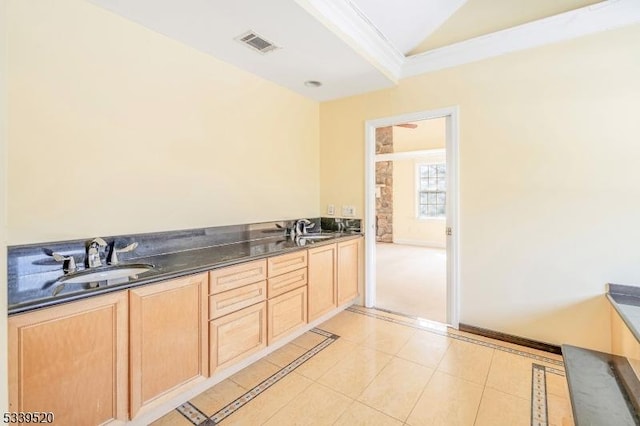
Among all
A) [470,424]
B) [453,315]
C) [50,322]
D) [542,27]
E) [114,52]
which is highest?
[542,27]

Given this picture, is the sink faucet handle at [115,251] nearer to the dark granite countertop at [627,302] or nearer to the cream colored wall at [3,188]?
the cream colored wall at [3,188]

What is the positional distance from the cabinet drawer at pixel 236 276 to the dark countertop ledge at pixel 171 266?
39mm

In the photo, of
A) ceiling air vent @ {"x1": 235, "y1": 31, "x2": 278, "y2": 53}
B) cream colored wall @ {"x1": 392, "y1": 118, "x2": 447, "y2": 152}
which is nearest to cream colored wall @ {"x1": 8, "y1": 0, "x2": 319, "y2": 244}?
ceiling air vent @ {"x1": 235, "y1": 31, "x2": 278, "y2": 53}

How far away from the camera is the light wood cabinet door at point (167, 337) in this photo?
148cm

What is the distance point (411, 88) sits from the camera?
2.95 metres

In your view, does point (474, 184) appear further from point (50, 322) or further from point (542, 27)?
point (50, 322)

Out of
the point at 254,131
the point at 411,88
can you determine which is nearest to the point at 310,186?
the point at 254,131

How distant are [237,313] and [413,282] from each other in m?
3.07

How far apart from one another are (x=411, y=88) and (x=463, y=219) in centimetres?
138

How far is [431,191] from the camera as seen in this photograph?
7.66m

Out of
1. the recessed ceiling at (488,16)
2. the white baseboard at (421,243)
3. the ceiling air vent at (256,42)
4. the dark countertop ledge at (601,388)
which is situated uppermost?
the recessed ceiling at (488,16)

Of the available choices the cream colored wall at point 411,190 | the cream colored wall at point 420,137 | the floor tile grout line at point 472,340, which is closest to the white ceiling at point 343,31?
A: the floor tile grout line at point 472,340

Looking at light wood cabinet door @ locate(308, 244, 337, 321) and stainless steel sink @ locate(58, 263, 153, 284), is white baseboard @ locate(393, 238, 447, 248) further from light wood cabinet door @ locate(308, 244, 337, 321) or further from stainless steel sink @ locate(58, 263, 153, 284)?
stainless steel sink @ locate(58, 263, 153, 284)

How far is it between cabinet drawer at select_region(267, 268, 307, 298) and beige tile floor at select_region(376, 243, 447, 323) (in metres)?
1.29
